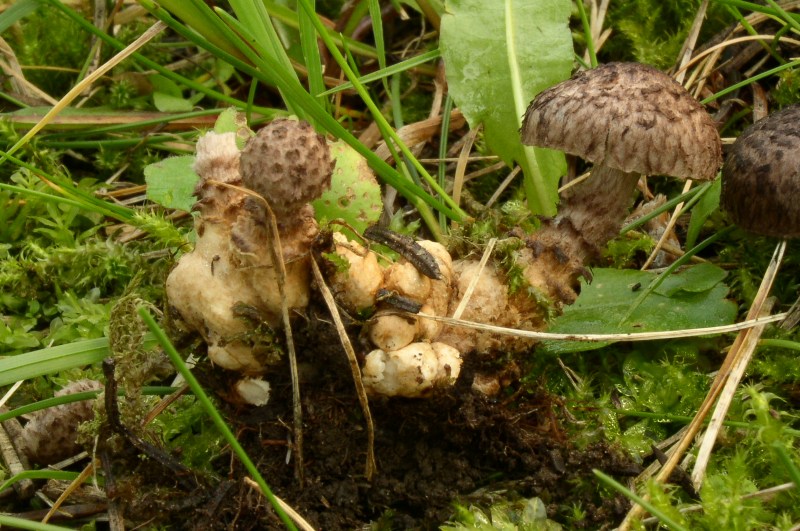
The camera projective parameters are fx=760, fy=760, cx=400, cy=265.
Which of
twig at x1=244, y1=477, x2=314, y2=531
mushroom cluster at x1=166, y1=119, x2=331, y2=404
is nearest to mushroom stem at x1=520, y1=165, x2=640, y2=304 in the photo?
mushroom cluster at x1=166, y1=119, x2=331, y2=404

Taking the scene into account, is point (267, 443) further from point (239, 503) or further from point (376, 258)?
point (376, 258)

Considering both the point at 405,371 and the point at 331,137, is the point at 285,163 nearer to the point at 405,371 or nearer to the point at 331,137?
the point at 405,371

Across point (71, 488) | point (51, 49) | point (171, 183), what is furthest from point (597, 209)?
point (51, 49)

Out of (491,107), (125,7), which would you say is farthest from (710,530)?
(125,7)

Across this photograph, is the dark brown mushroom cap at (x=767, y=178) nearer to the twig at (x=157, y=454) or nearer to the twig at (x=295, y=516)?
the twig at (x=295, y=516)

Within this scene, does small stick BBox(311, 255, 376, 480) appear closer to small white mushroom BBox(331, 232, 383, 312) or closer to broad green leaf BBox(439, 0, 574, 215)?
small white mushroom BBox(331, 232, 383, 312)

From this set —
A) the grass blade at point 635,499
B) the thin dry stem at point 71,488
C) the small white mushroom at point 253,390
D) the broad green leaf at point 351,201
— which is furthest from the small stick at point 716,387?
the thin dry stem at point 71,488
